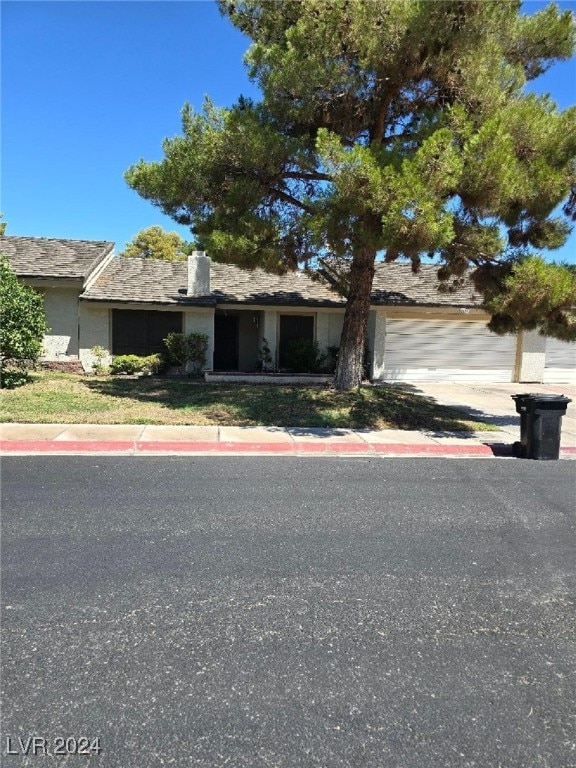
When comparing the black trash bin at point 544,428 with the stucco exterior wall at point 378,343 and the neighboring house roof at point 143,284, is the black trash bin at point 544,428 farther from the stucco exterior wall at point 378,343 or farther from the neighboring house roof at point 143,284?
the neighboring house roof at point 143,284

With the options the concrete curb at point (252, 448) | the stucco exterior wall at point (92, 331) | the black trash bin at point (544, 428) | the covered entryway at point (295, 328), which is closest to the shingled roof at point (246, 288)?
the stucco exterior wall at point (92, 331)

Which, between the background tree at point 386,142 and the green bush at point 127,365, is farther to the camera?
the green bush at point 127,365

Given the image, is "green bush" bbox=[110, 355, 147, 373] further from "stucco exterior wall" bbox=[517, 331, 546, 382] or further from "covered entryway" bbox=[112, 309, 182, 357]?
"stucco exterior wall" bbox=[517, 331, 546, 382]

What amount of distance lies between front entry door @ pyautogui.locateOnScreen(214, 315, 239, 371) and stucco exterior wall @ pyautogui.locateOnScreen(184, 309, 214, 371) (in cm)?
209

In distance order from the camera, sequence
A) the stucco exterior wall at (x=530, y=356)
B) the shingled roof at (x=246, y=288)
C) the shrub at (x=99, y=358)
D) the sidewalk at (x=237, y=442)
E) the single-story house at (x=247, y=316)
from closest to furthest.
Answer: the sidewalk at (x=237, y=442) < the shrub at (x=99, y=358) < the single-story house at (x=247, y=316) < the shingled roof at (x=246, y=288) < the stucco exterior wall at (x=530, y=356)

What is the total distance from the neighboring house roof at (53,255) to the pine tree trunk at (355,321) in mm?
8867

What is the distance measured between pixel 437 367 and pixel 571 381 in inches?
220

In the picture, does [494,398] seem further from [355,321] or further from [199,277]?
[199,277]

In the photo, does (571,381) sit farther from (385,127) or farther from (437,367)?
(385,127)

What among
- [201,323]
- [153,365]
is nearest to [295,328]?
[201,323]

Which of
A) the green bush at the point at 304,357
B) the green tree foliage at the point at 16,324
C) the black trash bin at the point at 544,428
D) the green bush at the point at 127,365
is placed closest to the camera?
the black trash bin at the point at 544,428

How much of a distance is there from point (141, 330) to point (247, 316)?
4081 millimetres

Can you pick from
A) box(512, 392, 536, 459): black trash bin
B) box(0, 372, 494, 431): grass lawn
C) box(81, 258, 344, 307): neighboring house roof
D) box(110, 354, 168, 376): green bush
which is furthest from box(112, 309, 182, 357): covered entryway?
box(512, 392, 536, 459): black trash bin

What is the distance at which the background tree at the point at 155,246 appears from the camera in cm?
4038
